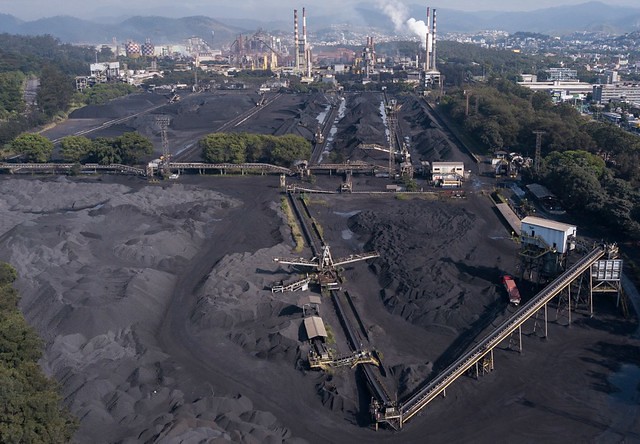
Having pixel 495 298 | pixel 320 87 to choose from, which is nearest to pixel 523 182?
pixel 495 298

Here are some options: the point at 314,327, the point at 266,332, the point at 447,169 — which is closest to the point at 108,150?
the point at 447,169

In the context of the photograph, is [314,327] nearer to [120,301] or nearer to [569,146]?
[120,301]

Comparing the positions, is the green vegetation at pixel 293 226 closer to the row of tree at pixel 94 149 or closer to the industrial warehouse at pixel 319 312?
the industrial warehouse at pixel 319 312

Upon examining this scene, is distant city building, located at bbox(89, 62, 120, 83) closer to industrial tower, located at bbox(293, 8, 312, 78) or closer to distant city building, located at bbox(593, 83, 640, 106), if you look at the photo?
industrial tower, located at bbox(293, 8, 312, 78)

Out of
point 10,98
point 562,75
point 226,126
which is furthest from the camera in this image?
point 562,75

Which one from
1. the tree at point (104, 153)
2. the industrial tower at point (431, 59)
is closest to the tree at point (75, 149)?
the tree at point (104, 153)

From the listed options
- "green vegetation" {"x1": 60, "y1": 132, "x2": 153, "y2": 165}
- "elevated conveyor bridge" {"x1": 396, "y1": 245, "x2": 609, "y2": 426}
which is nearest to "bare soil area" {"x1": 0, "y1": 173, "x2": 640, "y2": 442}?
"elevated conveyor bridge" {"x1": 396, "y1": 245, "x2": 609, "y2": 426}

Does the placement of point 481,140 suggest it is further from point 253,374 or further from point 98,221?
point 253,374

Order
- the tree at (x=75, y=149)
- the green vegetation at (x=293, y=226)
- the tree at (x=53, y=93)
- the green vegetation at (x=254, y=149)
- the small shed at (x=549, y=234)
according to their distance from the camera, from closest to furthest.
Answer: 1. the small shed at (x=549, y=234)
2. the green vegetation at (x=293, y=226)
3. the green vegetation at (x=254, y=149)
4. the tree at (x=75, y=149)
5. the tree at (x=53, y=93)
